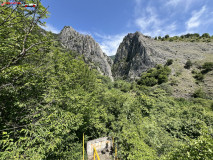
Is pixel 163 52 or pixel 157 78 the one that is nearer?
pixel 157 78

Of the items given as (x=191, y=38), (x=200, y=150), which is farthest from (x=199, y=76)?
(x=191, y=38)

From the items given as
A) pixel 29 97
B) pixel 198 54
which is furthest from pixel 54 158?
pixel 198 54

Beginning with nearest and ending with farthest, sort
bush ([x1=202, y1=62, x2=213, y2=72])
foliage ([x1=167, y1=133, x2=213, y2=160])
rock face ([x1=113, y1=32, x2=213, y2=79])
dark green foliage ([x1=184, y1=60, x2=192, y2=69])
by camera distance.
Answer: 1. foliage ([x1=167, y1=133, x2=213, y2=160])
2. bush ([x1=202, y1=62, x2=213, y2=72])
3. dark green foliage ([x1=184, y1=60, x2=192, y2=69])
4. rock face ([x1=113, y1=32, x2=213, y2=79])

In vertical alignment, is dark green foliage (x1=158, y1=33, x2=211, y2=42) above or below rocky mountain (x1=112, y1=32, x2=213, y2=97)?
above

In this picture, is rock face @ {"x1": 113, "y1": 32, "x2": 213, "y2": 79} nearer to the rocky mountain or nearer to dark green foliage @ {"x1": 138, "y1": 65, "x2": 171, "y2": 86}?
the rocky mountain

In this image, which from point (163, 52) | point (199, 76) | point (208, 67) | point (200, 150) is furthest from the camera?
point (163, 52)

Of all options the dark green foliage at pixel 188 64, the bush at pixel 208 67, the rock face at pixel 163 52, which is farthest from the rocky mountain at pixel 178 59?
the bush at pixel 208 67

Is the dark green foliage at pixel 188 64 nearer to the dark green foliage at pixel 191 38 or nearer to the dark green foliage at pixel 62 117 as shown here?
the dark green foliage at pixel 191 38

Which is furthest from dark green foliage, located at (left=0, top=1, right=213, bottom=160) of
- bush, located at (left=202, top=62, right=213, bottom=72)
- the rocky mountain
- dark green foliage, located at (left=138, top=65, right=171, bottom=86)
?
bush, located at (left=202, top=62, right=213, bottom=72)

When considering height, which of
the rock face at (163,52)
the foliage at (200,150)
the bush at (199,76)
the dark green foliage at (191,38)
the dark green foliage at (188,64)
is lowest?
the foliage at (200,150)

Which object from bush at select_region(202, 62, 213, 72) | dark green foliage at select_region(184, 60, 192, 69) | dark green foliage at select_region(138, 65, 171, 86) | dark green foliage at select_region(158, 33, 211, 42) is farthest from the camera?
dark green foliage at select_region(158, 33, 211, 42)

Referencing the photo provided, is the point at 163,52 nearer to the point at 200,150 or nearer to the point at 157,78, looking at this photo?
the point at 157,78

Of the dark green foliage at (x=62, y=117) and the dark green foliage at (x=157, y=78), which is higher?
the dark green foliage at (x=157, y=78)

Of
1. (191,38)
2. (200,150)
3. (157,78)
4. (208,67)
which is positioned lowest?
(200,150)
